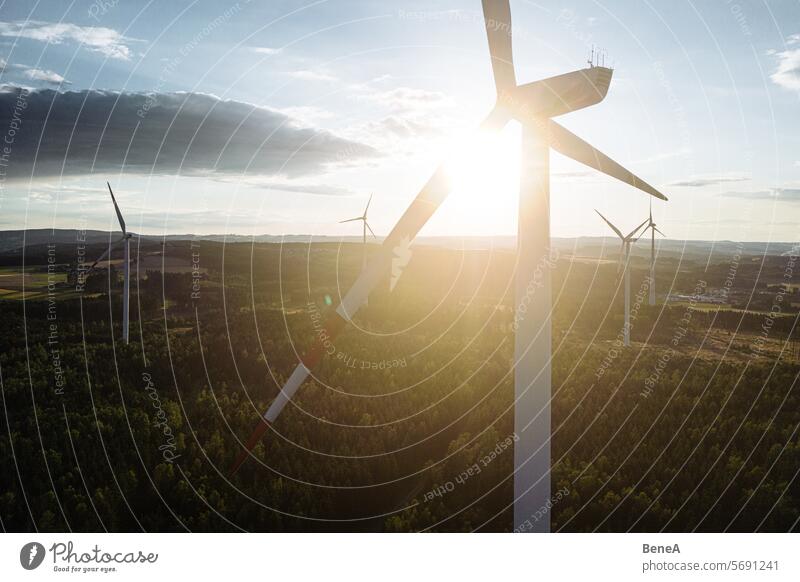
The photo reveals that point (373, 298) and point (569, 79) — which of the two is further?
point (373, 298)

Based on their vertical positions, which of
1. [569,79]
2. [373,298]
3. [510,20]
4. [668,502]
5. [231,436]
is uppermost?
[510,20]

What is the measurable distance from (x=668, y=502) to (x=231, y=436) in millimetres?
15132

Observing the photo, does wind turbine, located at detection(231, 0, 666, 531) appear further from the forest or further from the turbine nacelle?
the forest

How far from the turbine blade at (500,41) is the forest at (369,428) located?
37.9ft

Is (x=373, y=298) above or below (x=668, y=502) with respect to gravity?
above

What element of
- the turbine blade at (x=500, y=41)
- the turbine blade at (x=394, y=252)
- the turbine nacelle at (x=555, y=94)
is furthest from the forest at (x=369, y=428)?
the turbine blade at (x=500, y=41)

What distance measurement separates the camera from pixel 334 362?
32.5 meters

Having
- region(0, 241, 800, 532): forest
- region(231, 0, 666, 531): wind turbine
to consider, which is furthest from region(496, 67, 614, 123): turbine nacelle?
region(0, 241, 800, 532): forest

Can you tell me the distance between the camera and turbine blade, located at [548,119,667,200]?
588 inches

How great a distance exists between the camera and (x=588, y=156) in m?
15.6

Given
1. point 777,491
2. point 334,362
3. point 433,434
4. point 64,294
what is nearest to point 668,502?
point 777,491

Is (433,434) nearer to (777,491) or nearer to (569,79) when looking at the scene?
(777,491)

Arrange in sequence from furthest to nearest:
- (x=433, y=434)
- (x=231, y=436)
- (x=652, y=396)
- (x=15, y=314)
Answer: (x=15, y=314), (x=652, y=396), (x=433, y=434), (x=231, y=436)

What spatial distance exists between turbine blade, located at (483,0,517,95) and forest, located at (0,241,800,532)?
11.6 m
